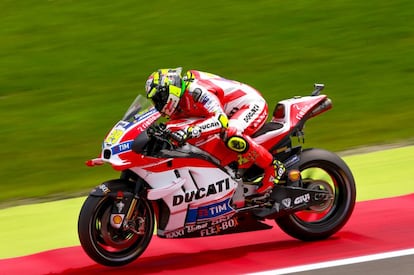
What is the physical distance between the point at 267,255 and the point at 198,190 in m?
0.87

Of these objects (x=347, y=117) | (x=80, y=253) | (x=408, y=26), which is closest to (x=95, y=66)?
(x=347, y=117)

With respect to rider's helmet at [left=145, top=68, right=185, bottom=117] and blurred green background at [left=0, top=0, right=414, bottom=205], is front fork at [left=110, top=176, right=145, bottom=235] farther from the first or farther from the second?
blurred green background at [left=0, top=0, right=414, bottom=205]

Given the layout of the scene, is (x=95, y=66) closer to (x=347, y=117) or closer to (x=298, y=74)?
(x=298, y=74)

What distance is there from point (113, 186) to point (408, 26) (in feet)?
37.6

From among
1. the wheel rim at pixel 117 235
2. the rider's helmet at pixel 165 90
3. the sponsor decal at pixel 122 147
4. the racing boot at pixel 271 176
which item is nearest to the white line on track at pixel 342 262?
the racing boot at pixel 271 176

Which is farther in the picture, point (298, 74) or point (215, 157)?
point (298, 74)

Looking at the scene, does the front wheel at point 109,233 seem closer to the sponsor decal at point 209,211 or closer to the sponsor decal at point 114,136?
the sponsor decal at point 209,211

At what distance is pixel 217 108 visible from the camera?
788cm

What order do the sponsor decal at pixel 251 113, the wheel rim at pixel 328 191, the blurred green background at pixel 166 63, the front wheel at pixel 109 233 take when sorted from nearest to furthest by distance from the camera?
the front wheel at pixel 109 233, the sponsor decal at pixel 251 113, the wheel rim at pixel 328 191, the blurred green background at pixel 166 63

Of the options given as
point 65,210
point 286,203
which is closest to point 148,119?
point 286,203

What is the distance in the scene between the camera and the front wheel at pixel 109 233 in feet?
24.9

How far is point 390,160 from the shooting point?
37.2 feet

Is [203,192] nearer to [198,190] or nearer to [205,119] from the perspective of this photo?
[198,190]

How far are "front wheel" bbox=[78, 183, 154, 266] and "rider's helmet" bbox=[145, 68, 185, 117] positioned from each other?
82cm
